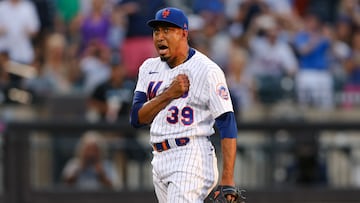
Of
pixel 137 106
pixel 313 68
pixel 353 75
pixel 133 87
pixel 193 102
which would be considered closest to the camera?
pixel 193 102

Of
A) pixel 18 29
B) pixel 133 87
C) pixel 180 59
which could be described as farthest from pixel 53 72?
pixel 180 59

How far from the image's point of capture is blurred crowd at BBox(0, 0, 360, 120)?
40.0 ft

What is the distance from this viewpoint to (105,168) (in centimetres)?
1104

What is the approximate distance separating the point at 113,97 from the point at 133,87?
20.5 inches

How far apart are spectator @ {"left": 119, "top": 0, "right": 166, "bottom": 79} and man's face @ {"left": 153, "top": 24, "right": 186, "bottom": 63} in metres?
6.16

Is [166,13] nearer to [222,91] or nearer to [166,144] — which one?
[222,91]

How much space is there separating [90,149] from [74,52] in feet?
8.55

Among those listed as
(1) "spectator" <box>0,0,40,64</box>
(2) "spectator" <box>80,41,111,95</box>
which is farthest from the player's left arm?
(1) "spectator" <box>0,0,40,64</box>

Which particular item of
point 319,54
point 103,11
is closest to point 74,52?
point 103,11

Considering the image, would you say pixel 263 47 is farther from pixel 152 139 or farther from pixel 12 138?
pixel 152 139

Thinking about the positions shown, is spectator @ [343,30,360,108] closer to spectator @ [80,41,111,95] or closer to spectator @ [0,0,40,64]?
spectator @ [80,41,111,95]

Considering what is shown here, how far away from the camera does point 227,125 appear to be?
6129mm

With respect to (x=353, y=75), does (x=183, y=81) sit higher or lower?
lower

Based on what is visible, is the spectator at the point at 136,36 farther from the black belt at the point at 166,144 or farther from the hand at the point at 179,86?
the hand at the point at 179,86
